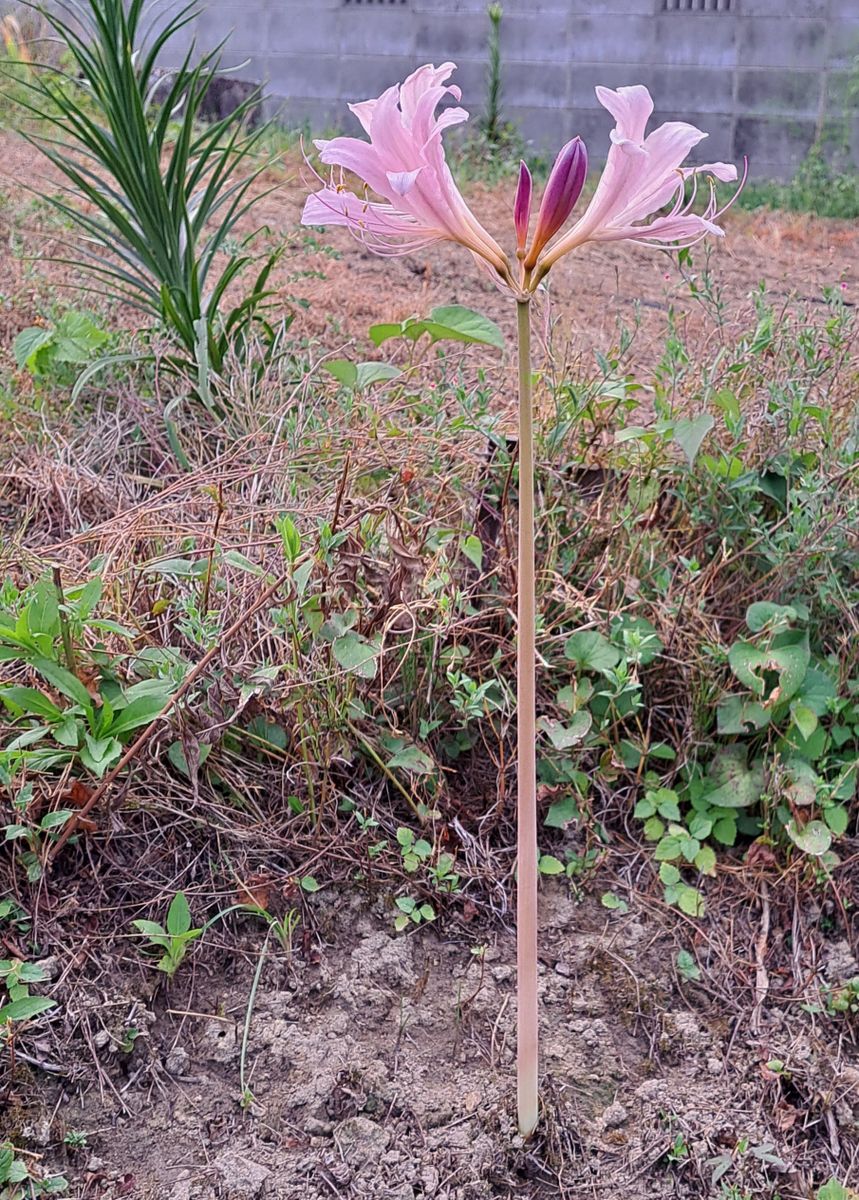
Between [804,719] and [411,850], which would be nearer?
[411,850]

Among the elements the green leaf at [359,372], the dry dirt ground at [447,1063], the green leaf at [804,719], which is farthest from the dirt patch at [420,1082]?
the green leaf at [359,372]

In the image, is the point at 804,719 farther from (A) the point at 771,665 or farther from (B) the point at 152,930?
(B) the point at 152,930

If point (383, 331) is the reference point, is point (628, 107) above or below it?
above

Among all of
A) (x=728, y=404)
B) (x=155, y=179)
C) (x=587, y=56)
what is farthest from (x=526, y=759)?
(x=587, y=56)

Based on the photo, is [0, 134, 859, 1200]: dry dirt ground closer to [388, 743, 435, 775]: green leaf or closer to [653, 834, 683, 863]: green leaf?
[653, 834, 683, 863]: green leaf

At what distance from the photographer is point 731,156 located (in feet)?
26.3

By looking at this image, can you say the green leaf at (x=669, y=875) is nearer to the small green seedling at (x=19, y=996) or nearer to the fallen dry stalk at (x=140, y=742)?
A: the fallen dry stalk at (x=140, y=742)

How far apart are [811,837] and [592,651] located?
535 millimetres

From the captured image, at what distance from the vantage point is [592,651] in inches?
82.1

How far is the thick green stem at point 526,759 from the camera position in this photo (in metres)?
1.31

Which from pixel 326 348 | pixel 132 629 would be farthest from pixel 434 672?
pixel 326 348

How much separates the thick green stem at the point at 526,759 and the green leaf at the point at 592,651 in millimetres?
661

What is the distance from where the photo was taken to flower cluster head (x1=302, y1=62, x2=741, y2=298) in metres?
1.15

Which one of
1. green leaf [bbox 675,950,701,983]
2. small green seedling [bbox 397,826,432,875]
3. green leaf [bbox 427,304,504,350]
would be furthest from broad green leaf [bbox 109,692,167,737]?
green leaf [bbox 427,304,504,350]
